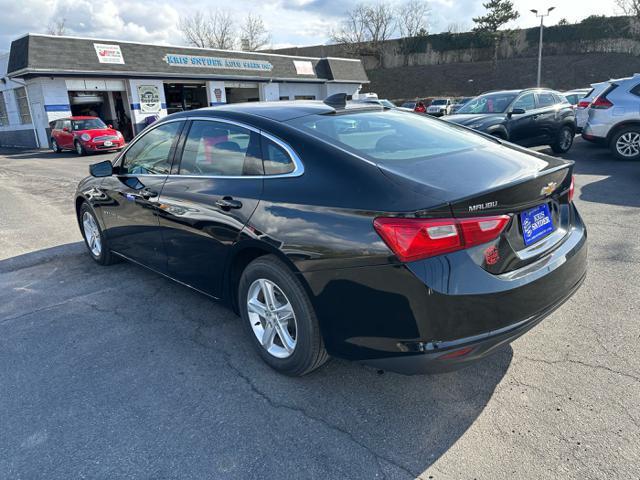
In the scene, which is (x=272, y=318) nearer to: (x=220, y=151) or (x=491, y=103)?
(x=220, y=151)

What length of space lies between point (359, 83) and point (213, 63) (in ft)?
48.4

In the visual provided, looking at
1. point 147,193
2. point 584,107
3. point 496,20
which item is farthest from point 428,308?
point 496,20

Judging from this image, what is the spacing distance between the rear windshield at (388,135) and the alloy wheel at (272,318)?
A: 3.28 feet

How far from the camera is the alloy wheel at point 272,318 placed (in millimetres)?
2846

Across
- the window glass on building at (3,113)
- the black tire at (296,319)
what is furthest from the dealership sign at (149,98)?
the black tire at (296,319)

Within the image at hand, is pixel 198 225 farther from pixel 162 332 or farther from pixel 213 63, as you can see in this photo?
pixel 213 63

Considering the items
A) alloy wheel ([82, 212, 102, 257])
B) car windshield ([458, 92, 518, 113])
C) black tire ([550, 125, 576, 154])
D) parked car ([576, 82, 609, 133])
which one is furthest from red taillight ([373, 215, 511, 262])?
parked car ([576, 82, 609, 133])

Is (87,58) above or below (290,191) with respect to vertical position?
above

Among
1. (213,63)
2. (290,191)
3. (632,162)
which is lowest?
(632,162)

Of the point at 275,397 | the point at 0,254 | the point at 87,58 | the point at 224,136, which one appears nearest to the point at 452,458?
the point at 275,397

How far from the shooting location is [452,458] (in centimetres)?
222

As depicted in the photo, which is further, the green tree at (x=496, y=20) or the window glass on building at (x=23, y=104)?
the green tree at (x=496, y=20)

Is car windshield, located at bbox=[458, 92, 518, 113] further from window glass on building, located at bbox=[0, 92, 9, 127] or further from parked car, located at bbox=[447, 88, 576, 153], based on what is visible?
window glass on building, located at bbox=[0, 92, 9, 127]

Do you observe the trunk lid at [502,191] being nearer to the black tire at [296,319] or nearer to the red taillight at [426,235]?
the red taillight at [426,235]
